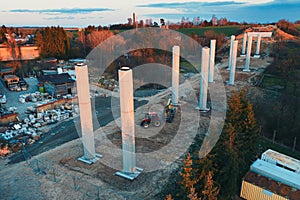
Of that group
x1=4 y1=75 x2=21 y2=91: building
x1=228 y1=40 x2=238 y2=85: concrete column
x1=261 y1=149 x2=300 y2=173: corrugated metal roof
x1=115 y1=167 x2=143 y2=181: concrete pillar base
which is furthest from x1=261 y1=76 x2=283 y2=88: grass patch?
x1=4 y1=75 x2=21 y2=91: building

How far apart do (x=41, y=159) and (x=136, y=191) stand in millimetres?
7993

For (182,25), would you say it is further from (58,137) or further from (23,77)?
(58,137)

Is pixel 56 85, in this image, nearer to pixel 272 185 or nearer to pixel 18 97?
pixel 18 97

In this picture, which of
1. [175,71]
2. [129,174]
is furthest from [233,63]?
[129,174]

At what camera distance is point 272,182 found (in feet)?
43.7

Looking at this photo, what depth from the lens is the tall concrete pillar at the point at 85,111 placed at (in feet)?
47.1

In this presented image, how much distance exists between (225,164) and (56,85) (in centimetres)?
2719

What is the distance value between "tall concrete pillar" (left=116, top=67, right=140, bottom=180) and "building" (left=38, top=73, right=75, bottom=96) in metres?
22.3

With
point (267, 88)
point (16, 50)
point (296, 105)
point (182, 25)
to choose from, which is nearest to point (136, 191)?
point (296, 105)

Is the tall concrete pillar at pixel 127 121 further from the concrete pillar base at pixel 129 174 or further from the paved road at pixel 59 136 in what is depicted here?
the paved road at pixel 59 136

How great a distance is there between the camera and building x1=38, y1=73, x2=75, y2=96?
3316 cm

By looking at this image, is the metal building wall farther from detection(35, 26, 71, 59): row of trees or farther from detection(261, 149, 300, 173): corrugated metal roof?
detection(35, 26, 71, 59): row of trees

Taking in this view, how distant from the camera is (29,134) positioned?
2170 cm

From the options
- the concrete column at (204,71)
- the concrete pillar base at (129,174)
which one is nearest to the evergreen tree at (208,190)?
the concrete pillar base at (129,174)
